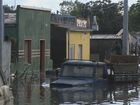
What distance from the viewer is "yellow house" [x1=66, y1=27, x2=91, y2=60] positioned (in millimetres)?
36969

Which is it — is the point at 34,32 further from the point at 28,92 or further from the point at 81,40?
the point at 28,92

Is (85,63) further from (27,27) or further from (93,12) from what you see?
(93,12)

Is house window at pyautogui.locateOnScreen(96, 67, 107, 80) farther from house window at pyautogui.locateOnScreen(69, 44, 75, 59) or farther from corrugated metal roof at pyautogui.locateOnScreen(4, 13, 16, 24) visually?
house window at pyautogui.locateOnScreen(69, 44, 75, 59)

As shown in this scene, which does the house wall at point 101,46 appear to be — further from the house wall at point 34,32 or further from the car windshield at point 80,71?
the car windshield at point 80,71

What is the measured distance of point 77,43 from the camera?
39406 mm

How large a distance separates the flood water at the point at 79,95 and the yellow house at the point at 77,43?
1605 centimetres

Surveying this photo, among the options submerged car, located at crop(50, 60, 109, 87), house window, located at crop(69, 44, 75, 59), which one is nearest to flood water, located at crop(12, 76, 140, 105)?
submerged car, located at crop(50, 60, 109, 87)

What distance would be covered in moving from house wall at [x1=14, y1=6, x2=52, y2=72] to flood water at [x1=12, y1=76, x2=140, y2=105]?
1011 cm

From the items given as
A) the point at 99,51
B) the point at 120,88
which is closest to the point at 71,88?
the point at 120,88

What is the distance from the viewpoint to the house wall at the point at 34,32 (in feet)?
98.0

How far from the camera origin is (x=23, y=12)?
99.3 feet

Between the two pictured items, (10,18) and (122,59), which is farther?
(10,18)

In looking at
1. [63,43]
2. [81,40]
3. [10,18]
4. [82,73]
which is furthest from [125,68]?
[81,40]

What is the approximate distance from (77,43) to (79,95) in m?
23.1
